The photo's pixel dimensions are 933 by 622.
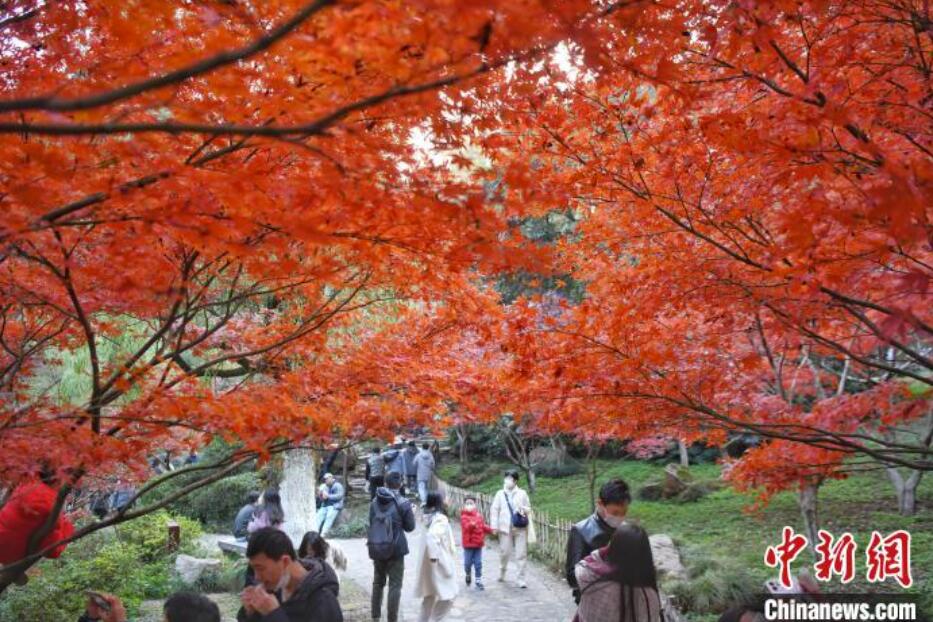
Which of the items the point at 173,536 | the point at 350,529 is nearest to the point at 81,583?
the point at 173,536

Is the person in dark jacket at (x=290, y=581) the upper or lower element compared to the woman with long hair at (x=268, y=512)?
upper

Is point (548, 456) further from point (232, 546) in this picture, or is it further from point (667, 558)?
point (667, 558)

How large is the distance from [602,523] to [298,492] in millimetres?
6155

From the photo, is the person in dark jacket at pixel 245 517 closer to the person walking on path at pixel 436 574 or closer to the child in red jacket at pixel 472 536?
Answer: the child in red jacket at pixel 472 536

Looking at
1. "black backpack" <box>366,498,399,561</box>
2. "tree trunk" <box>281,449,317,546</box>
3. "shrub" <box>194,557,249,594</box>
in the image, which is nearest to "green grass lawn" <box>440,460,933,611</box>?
"black backpack" <box>366,498,399,561</box>

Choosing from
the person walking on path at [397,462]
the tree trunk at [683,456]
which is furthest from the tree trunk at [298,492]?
the tree trunk at [683,456]

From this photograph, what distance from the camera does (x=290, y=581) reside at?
3.31 metres

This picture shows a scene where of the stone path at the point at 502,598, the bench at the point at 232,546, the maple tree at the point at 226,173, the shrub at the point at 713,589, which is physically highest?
the maple tree at the point at 226,173

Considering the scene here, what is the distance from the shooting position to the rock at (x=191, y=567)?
10.3 m

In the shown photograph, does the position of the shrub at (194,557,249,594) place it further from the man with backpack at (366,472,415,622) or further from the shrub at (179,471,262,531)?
the shrub at (179,471,262,531)

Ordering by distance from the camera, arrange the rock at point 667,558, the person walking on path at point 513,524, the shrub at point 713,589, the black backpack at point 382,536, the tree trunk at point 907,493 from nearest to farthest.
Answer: the black backpack at point 382,536 < the shrub at point 713,589 < the rock at point 667,558 < the person walking on path at point 513,524 < the tree trunk at point 907,493

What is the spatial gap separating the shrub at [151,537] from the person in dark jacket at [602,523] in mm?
8541

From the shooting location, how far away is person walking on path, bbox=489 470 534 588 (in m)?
9.70

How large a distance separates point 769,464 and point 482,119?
3.41 m
